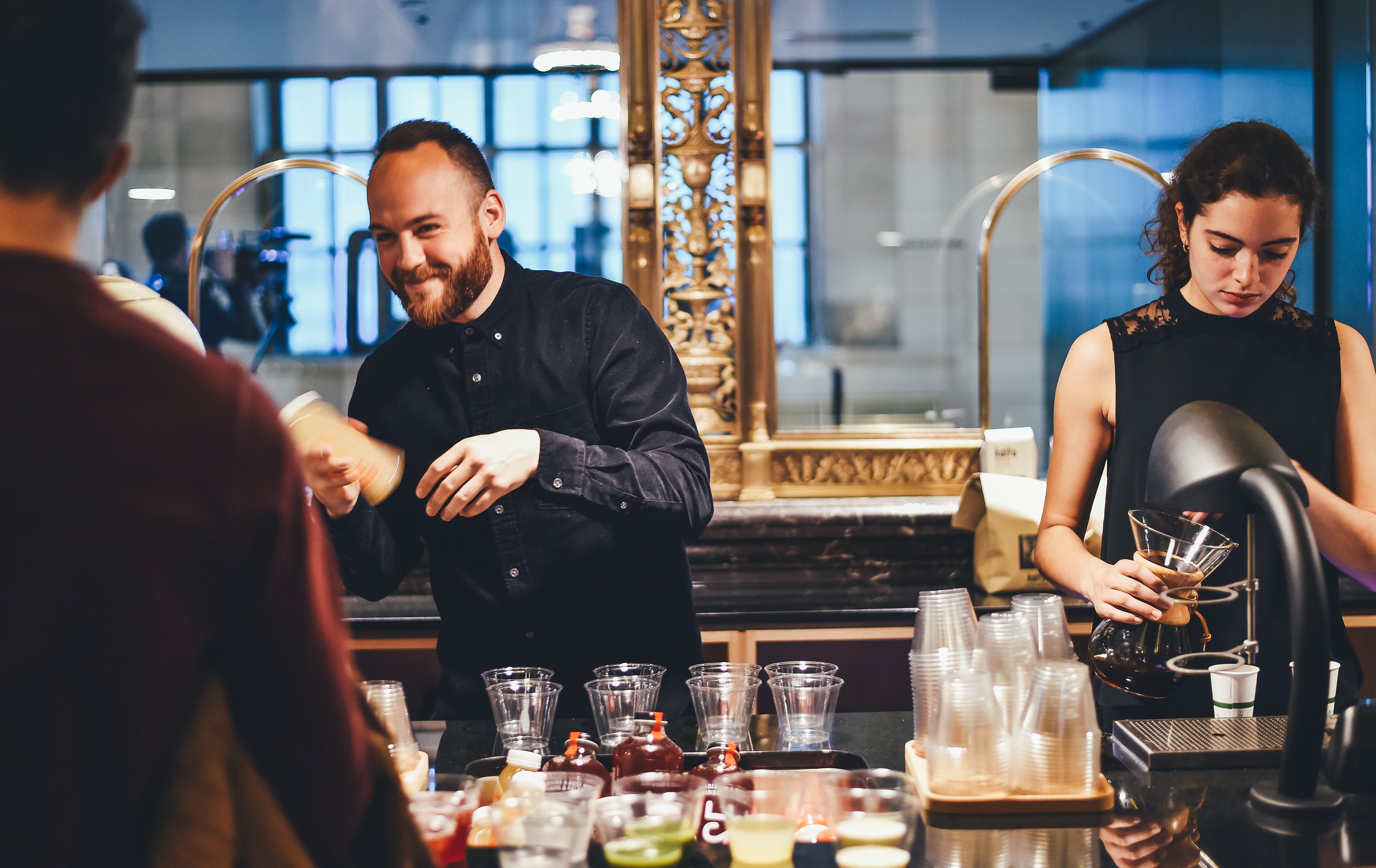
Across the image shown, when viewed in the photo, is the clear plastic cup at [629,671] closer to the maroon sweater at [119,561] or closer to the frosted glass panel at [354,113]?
the maroon sweater at [119,561]

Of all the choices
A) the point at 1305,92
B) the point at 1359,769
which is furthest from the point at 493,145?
the point at 1359,769

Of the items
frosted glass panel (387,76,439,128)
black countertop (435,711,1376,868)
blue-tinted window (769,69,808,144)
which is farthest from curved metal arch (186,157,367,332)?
black countertop (435,711,1376,868)

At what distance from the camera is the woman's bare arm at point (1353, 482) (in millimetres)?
1557

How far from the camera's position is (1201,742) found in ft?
4.36

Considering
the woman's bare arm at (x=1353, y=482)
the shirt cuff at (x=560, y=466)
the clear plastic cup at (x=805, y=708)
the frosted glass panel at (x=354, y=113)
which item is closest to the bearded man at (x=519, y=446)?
the shirt cuff at (x=560, y=466)

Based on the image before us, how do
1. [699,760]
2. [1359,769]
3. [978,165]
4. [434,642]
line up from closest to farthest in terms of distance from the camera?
[1359,769] < [699,760] < [434,642] < [978,165]

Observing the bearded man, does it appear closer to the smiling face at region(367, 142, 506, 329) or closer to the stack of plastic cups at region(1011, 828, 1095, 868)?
the smiling face at region(367, 142, 506, 329)

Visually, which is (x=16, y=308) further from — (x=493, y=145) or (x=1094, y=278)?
(x=1094, y=278)

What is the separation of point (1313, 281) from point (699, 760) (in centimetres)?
269

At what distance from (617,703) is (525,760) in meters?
0.17

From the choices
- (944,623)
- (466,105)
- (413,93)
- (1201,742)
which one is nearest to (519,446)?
(944,623)

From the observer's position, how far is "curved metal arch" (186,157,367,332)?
11.0ft

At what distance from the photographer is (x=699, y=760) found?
1358mm

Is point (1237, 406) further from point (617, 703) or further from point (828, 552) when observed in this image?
point (828, 552)
